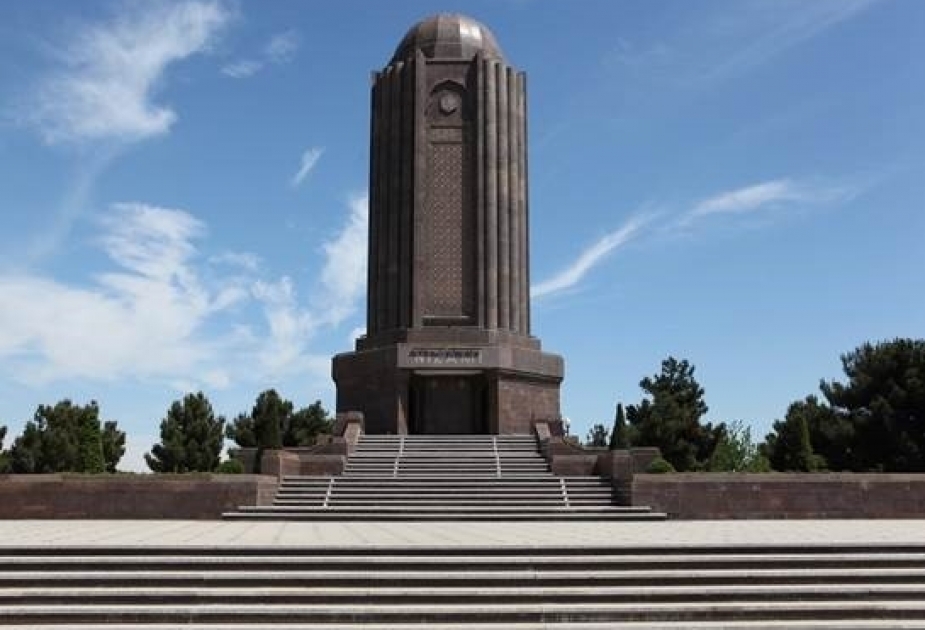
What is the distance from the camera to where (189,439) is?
40.3m

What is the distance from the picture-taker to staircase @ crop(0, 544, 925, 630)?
29.4 ft

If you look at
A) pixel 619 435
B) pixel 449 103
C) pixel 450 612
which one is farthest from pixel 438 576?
pixel 449 103

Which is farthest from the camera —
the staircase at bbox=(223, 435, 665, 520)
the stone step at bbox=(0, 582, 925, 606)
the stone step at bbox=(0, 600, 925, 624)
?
the staircase at bbox=(223, 435, 665, 520)

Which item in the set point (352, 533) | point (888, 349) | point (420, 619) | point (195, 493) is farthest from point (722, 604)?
point (888, 349)

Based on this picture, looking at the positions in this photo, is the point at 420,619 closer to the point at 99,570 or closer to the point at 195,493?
the point at 99,570

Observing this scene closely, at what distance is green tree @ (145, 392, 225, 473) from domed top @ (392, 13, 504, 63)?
18360 mm

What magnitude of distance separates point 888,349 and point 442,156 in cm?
1969

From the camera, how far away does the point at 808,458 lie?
84.5ft

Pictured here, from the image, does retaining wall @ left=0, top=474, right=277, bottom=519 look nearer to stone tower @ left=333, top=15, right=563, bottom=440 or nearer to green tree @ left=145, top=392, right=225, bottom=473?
stone tower @ left=333, top=15, right=563, bottom=440

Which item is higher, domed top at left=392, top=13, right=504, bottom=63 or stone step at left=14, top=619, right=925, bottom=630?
domed top at left=392, top=13, right=504, bottom=63

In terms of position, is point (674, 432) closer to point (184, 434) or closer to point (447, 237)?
point (447, 237)

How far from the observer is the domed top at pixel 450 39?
31250mm

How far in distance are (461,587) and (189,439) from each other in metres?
33.1

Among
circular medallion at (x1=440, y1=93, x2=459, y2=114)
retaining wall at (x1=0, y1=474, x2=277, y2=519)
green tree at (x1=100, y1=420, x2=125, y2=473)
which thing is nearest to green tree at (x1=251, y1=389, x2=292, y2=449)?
green tree at (x1=100, y1=420, x2=125, y2=473)
